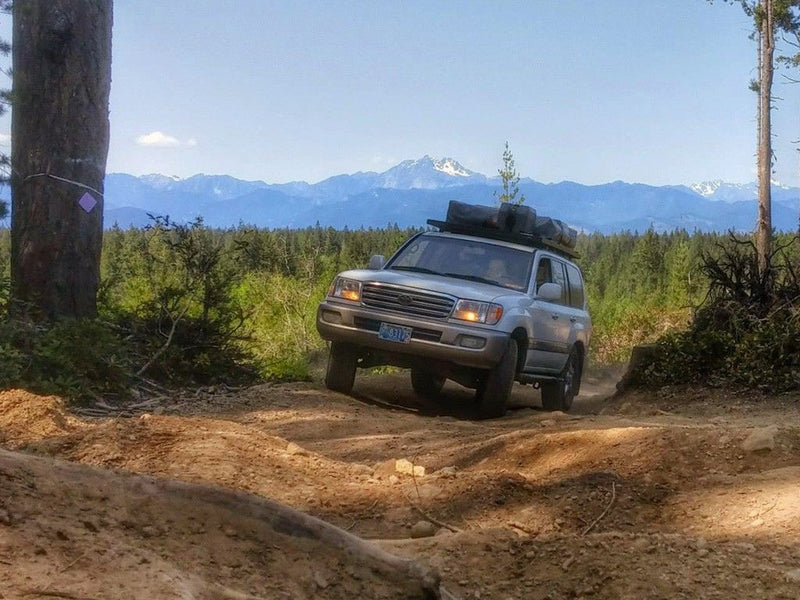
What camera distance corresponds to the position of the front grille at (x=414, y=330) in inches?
328

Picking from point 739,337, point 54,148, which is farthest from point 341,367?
point 739,337

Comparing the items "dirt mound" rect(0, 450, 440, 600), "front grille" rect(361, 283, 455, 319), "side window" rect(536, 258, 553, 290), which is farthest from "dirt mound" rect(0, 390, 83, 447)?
"side window" rect(536, 258, 553, 290)

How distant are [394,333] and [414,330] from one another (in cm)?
21

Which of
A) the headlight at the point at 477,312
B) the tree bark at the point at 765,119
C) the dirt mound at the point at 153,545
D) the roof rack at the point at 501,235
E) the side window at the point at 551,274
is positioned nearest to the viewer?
the dirt mound at the point at 153,545

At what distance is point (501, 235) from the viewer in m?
9.93

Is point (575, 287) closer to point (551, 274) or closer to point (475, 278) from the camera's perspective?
point (551, 274)

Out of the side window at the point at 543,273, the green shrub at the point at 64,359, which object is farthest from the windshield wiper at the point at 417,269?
the green shrub at the point at 64,359

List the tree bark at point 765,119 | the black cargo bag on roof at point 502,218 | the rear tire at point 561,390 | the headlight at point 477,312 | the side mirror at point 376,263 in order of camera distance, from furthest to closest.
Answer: the tree bark at point 765,119
the rear tire at point 561,390
the black cargo bag on roof at point 502,218
the side mirror at point 376,263
the headlight at point 477,312

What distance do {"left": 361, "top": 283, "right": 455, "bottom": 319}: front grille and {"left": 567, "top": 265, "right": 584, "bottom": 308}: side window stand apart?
2957 mm

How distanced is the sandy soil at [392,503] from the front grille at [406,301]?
107 cm

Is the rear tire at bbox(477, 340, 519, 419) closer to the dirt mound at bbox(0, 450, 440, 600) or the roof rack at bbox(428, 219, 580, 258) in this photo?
the roof rack at bbox(428, 219, 580, 258)

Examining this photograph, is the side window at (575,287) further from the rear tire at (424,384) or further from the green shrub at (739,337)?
the rear tire at (424,384)

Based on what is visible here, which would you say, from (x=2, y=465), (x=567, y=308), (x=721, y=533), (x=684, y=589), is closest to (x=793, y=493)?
(x=721, y=533)

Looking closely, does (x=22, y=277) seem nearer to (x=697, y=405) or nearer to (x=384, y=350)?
(x=384, y=350)
